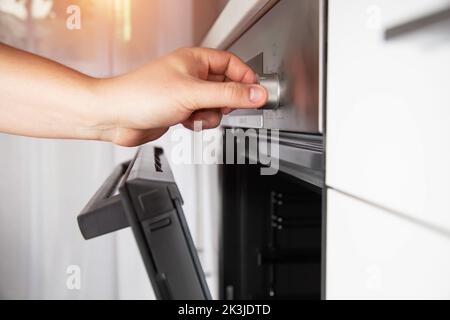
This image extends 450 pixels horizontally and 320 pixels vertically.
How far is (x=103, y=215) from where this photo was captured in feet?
1.45

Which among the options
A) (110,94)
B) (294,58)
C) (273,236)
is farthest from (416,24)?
(273,236)

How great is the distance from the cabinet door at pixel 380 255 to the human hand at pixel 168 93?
0.12m

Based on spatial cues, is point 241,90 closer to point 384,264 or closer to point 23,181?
point 384,264

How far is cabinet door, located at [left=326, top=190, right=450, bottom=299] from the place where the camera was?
175 mm

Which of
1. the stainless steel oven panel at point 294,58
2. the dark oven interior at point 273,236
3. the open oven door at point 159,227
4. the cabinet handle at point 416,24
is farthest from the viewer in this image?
the dark oven interior at point 273,236

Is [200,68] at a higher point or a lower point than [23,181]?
higher

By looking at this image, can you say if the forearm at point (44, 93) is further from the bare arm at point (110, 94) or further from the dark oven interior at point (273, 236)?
the dark oven interior at point (273, 236)

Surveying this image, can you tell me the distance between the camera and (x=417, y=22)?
172 mm

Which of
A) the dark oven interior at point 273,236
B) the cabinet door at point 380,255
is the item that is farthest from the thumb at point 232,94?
the dark oven interior at point 273,236

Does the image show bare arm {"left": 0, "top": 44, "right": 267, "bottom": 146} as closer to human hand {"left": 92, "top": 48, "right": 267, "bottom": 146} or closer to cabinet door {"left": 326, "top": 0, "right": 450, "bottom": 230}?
human hand {"left": 92, "top": 48, "right": 267, "bottom": 146}

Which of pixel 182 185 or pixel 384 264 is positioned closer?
pixel 384 264

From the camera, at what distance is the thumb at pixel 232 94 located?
357mm

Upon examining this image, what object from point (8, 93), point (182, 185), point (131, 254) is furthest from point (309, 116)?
point (131, 254)
